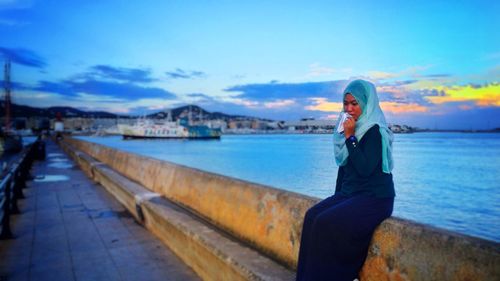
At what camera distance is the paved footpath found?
4199 mm

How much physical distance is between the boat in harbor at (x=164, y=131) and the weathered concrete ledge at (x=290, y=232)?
502 ft

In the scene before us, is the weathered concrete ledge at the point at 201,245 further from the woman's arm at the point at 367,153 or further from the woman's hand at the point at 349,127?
the woman's hand at the point at 349,127

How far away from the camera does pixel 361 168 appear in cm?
253

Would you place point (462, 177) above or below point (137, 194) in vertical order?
below

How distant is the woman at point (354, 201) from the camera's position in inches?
94.7

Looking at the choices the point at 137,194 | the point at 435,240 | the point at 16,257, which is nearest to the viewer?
the point at 435,240

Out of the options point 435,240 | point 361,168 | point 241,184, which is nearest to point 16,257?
point 241,184

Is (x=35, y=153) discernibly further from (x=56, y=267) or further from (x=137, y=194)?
(x=56, y=267)

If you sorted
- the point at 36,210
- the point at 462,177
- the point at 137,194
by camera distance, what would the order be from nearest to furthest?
the point at 137,194
the point at 36,210
the point at 462,177

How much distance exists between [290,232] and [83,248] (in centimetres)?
306

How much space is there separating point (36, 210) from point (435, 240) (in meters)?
7.67

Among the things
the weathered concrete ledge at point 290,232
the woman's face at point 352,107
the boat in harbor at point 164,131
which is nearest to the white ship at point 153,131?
the boat in harbor at point 164,131

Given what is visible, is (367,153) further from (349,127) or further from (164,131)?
(164,131)

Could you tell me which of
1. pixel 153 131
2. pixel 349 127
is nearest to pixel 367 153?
pixel 349 127
